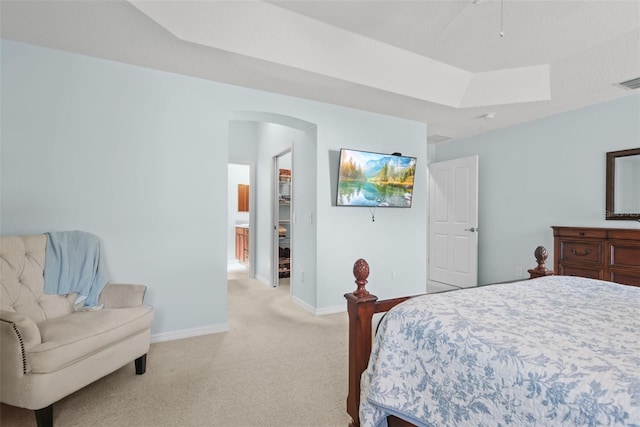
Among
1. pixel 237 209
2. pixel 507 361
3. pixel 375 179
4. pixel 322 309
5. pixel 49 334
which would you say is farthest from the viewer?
pixel 237 209

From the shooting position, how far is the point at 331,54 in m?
2.75

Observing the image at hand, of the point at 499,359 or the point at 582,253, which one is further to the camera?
the point at 582,253

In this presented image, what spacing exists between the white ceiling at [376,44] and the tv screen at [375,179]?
0.62 metres

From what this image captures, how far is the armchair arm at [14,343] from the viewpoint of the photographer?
1.56m

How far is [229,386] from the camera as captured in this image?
2.08 metres

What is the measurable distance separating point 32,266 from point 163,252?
0.88 metres

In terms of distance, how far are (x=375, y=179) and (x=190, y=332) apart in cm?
255

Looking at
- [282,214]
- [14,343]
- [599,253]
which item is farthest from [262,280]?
[599,253]

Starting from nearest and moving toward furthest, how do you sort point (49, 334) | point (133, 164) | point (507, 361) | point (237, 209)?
point (507, 361), point (49, 334), point (133, 164), point (237, 209)

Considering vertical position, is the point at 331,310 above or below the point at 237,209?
below

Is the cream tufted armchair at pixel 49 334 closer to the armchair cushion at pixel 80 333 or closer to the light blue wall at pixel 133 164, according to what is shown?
the armchair cushion at pixel 80 333

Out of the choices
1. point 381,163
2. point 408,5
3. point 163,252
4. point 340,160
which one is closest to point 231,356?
point 163,252

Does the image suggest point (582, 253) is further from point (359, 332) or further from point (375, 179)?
point (359, 332)

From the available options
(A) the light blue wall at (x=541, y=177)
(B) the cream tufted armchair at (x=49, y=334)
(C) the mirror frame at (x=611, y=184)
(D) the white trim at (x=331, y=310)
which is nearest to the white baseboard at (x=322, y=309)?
(D) the white trim at (x=331, y=310)
